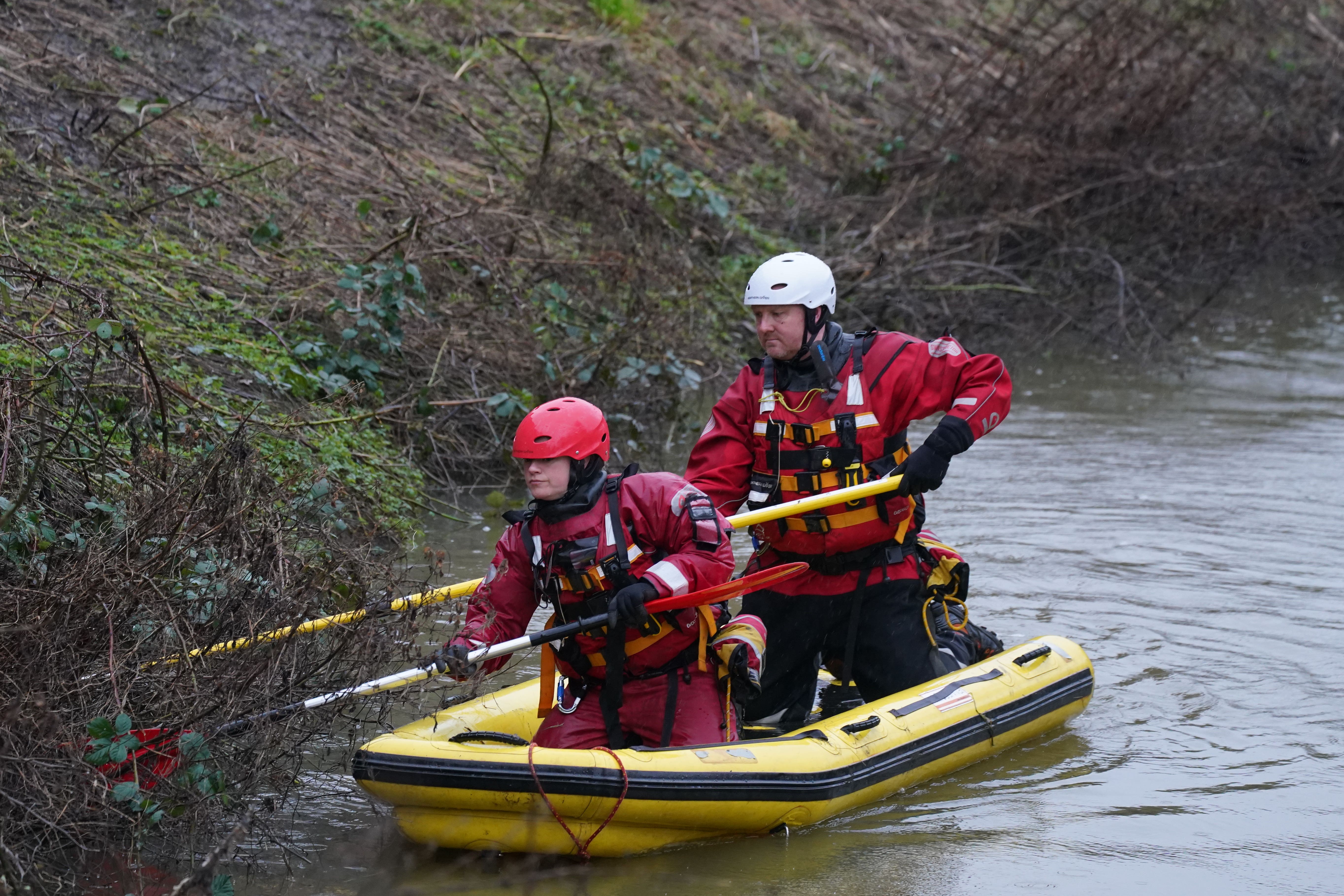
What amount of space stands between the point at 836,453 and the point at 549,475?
1.22m

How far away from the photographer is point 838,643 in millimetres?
5305

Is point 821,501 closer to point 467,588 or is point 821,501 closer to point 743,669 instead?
point 743,669

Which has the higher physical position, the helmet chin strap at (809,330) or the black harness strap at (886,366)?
the helmet chin strap at (809,330)

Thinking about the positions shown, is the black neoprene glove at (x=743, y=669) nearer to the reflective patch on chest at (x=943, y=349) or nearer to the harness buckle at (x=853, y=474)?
the harness buckle at (x=853, y=474)

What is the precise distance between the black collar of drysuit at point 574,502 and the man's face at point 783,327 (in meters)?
0.92

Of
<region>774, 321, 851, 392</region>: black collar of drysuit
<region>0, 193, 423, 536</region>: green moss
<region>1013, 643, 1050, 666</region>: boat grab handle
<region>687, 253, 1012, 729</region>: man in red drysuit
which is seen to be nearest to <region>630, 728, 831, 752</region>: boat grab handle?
<region>687, 253, 1012, 729</region>: man in red drysuit

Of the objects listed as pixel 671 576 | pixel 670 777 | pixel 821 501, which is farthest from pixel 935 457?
pixel 670 777

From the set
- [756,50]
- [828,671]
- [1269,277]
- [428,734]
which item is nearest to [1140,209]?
[1269,277]

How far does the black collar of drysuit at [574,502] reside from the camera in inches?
177

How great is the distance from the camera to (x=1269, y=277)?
612 inches

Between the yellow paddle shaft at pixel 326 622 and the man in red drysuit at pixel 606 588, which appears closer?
the yellow paddle shaft at pixel 326 622

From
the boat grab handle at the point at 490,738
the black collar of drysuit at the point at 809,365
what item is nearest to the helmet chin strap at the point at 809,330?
the black collar of drysuit at the point at 809,365

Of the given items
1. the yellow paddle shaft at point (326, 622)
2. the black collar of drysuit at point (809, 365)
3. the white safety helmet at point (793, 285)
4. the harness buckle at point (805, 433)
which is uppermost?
the white safety helmet at point (793, 285)

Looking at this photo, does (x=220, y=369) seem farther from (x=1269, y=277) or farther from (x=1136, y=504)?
(x=1269, y=277)
